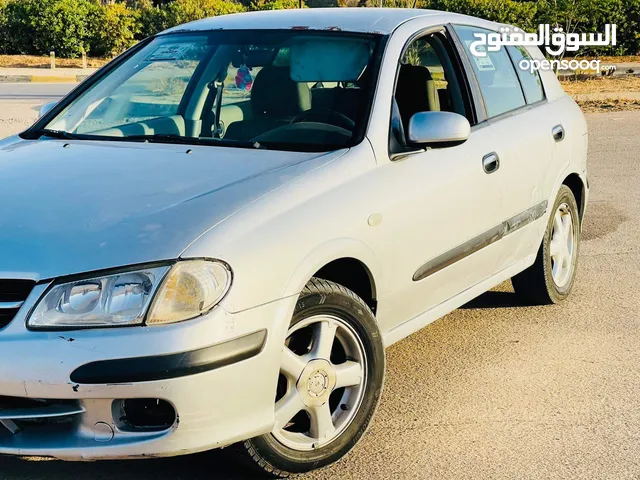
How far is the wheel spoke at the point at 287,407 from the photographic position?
3.36 m

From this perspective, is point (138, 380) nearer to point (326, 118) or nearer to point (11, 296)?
point (11, 296)

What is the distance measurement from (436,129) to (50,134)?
181cm

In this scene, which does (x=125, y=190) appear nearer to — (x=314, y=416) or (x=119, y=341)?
(x=119, y=341)

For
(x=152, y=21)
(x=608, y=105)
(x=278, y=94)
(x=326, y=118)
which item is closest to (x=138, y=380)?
(x=326, y=118)

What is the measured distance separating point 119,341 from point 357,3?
143ft

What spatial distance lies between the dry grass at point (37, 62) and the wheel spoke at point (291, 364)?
90.1ft

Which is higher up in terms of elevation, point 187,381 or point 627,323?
point 187,381

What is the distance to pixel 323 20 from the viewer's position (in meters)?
4.68

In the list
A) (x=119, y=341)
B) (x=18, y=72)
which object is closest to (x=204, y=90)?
(x=119, y=341)

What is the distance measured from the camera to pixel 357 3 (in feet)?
148

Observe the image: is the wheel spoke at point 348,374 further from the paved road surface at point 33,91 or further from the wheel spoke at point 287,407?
the paved road surface at point 33,91

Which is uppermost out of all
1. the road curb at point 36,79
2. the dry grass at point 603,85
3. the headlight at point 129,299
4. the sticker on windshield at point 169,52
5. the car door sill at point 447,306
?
the sticker on windshield at point 169,52

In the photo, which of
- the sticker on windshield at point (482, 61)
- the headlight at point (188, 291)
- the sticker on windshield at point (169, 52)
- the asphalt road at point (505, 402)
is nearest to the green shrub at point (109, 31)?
the asphalt road at point (505, 402)

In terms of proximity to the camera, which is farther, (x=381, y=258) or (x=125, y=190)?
(x=381, y=258)
